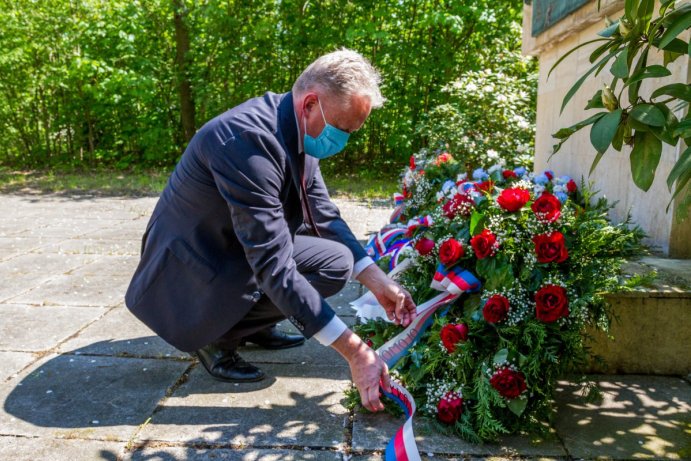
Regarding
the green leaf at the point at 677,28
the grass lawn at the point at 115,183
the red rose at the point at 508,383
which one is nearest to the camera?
the green leaf at the point at 677,28

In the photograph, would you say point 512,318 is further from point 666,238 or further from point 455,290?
point 666,238

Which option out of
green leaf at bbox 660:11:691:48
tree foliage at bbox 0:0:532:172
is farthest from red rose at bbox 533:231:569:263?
tree foliage at bbox 0:0:532:172

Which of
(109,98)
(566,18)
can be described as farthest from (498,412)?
(109,98)

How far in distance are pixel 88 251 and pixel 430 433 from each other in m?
4.16

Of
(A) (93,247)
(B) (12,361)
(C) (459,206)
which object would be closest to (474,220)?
(C) (459,206)

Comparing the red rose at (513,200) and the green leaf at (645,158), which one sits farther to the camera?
the red rose at (513,200)

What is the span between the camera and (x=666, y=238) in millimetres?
3229

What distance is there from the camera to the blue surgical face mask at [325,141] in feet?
7.65

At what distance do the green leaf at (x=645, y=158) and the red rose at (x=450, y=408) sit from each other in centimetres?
111

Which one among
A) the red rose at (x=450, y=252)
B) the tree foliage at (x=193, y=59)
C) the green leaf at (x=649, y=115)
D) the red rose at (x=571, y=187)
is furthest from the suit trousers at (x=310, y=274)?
the tree foliage at (x=193, y=59)

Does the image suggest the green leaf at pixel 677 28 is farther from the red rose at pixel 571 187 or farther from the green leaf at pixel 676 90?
the red rose at pixel 571 187

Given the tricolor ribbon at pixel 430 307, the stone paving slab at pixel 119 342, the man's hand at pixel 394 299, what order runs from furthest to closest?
the stone paving slab at pixel 119 342, the tricolor ribbon at pixel 430 307, the man's hand at pixel 394 299

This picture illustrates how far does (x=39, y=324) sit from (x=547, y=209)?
Result: 2.89 metres

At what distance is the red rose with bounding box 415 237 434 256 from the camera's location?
9.53 ft
